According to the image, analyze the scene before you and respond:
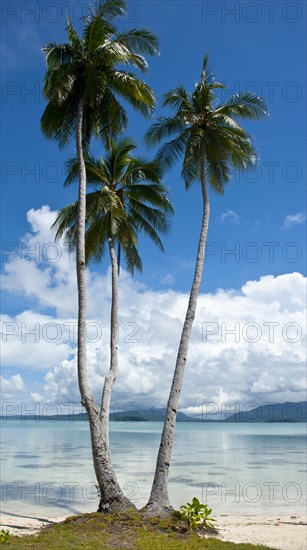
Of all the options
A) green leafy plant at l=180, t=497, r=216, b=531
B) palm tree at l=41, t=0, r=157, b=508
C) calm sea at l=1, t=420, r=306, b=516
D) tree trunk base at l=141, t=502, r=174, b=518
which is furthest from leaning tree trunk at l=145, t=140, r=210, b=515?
calm sea at l=1, t=420, r=306, b=516

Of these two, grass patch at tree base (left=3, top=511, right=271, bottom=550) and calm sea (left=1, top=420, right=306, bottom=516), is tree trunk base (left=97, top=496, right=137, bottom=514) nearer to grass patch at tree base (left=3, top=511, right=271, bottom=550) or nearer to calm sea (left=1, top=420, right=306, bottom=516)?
grass patch at tree base (left=3, top=511, right=271, bottom=550)

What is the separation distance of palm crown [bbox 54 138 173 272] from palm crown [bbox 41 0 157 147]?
246cm

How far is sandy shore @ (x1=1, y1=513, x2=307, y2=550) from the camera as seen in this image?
1183 cm

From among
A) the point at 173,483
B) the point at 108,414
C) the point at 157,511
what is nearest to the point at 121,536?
the point at 157,511

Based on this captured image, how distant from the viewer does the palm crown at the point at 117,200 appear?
62.0ft

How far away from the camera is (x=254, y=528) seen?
1383cm

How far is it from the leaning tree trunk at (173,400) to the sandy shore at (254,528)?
5.42ft

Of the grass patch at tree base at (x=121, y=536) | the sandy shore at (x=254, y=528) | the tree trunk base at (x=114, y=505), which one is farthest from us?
the tree trunk base at (x=114, y=505)

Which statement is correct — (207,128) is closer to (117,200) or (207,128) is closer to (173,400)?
(117,200)

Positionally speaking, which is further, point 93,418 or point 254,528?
point 254,528

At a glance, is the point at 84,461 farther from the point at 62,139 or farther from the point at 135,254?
the point at 62,139

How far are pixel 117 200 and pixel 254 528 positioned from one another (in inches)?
448

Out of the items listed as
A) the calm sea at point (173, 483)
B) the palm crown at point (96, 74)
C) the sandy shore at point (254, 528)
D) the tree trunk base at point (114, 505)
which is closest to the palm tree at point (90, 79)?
the palm crown at point (96, 74)

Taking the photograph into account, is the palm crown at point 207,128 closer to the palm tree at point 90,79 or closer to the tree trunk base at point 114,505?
the palm tree at point 90,79
